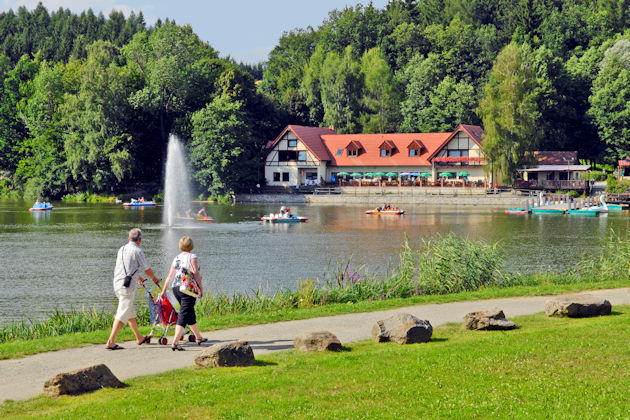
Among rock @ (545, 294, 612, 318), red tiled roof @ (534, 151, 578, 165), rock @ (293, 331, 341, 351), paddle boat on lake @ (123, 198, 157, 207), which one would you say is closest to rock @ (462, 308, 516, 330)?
rock @ (545, 294, 612, 318)

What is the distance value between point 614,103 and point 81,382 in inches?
3911

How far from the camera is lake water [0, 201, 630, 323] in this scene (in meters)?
Answer: 30.0

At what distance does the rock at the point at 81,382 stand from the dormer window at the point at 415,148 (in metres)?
90.6

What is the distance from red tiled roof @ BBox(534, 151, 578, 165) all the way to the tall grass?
72.3 m

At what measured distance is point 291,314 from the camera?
18.3 metres

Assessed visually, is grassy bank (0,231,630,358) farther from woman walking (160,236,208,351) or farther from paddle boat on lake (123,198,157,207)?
paddle boat on lake (123,198,157,207)

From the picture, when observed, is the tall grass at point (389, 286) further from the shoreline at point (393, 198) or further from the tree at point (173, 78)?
the tree at point (173, 78)

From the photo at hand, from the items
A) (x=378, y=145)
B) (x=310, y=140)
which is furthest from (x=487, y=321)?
(x=310, y=140)

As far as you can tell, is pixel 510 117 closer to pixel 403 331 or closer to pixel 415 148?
pixel 415 148

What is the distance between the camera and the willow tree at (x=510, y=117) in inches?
3410

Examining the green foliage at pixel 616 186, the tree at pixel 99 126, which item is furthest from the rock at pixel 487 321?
the tree at pixel 99 126

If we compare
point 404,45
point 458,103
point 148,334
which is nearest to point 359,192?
point 458,103

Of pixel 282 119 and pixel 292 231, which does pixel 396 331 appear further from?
pixel 282 119

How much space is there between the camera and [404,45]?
12769cm
